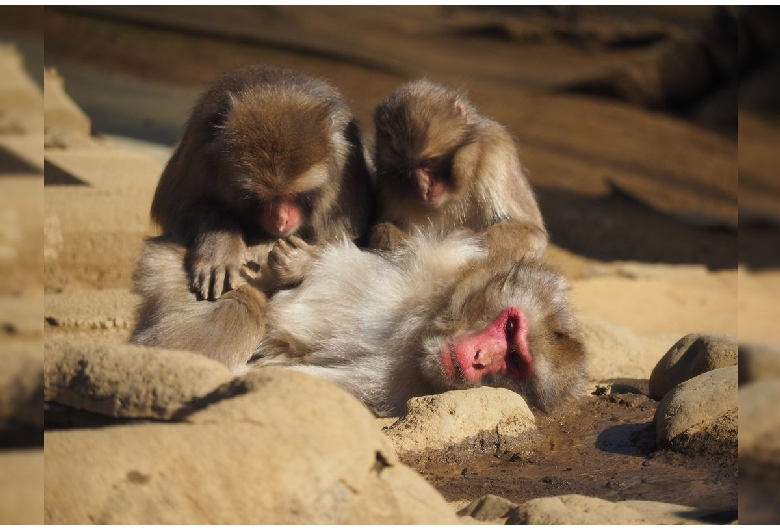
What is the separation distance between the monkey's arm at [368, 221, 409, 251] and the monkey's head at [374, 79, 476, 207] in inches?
8.8

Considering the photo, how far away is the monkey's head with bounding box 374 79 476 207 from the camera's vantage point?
226 inches

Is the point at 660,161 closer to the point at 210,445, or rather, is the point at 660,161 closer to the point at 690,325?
the point at 690,325

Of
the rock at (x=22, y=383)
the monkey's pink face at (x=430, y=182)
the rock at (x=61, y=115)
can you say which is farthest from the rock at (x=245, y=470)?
the rock at (x=61, y=115)

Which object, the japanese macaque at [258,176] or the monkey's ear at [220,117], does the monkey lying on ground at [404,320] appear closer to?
the japanese macaque at [258,176]

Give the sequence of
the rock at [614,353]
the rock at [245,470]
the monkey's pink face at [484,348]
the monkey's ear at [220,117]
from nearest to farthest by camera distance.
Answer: the rock at [245,470] → the monkey's pink face at [484,348] → the monkey's ear at [220,117] → the rock at [614,353]

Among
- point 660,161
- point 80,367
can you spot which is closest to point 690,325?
point 80,367

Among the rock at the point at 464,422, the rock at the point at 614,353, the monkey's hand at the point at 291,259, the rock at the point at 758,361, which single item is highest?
the rock at the point at 758,361

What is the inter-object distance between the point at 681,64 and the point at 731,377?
39.5 ft

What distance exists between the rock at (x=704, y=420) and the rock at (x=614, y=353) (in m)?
1.72

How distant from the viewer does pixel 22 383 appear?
8.60 ft

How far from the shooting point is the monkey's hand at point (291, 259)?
5.45 meters

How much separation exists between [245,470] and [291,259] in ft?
8.00

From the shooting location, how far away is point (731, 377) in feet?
16.0

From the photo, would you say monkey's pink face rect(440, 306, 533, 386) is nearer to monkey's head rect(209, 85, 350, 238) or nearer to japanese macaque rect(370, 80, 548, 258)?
japanese macaque rect(370, 80, 548, 258)
